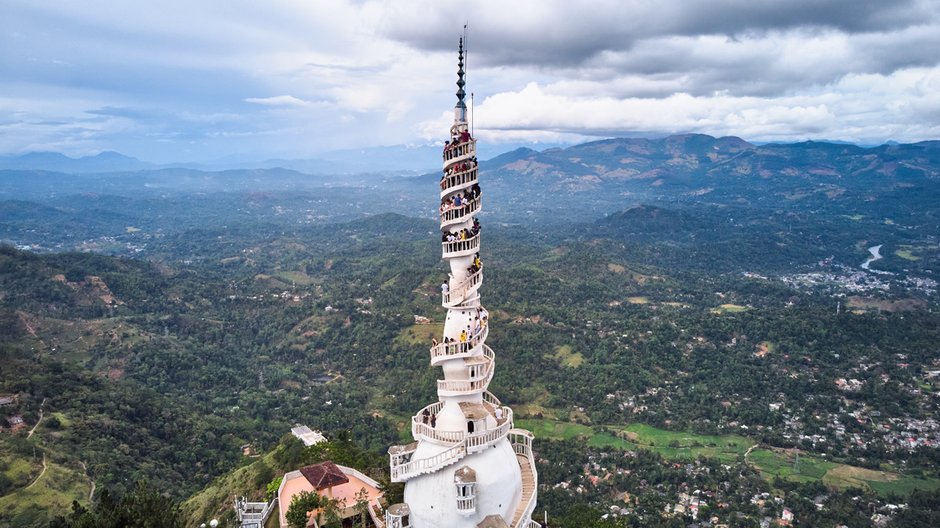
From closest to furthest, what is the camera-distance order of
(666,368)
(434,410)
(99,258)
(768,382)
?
(434,410)
(768,382)
(666,368)
(99,258)

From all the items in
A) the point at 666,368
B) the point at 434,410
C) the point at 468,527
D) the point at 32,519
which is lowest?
the point at 666,368

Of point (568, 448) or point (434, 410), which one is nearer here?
point (434, 410)

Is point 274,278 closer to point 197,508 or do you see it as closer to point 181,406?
point 181,406

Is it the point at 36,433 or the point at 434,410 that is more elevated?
the point at 434,410

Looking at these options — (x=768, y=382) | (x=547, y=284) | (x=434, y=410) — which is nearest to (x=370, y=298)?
(x=547, y=284)

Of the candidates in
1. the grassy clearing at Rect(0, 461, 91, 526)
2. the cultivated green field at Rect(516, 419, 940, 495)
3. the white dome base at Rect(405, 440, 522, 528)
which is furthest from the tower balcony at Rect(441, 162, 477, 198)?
the cultivated green field at Rect(516, 419, 940, 495)

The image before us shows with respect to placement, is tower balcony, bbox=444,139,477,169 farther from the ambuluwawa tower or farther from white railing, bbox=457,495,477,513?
white railing, bbox=457,495,477,513

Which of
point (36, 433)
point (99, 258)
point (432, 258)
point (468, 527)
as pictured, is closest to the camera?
point (468, 527)
